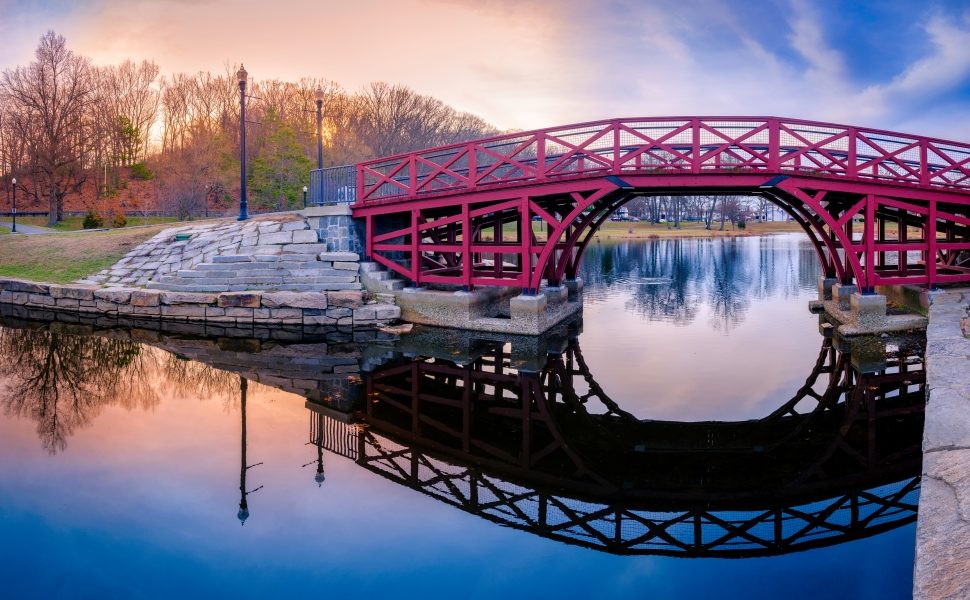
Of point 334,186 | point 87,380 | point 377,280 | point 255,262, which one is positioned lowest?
point 87,380

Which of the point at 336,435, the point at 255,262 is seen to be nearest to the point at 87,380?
the point at 336,435

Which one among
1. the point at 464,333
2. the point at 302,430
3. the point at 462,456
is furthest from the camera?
the point at 464,333

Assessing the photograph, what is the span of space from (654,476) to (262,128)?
52.9 m

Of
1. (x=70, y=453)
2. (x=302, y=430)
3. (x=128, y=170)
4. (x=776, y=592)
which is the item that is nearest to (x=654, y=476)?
(x=776, y=592)

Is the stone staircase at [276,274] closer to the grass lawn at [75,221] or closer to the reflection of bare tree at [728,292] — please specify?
the reflection of bare tree at [728,292]

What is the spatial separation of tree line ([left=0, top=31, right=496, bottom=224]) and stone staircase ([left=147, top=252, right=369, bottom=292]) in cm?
1260

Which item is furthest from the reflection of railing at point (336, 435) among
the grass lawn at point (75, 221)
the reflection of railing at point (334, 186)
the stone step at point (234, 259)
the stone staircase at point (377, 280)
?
the grass lawn at point (75, 221)

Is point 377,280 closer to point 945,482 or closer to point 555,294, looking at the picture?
point 555,294

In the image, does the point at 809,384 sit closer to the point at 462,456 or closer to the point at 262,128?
the point at 462,456

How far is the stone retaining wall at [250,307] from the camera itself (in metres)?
18.2

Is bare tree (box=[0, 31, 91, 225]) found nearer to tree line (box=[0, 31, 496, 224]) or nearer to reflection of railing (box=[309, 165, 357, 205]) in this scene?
tree line (box=[0, 31, 496, 224])

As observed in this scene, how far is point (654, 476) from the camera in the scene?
7980 mm

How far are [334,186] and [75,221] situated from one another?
32.5 meters

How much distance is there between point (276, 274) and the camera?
63.3 ft
